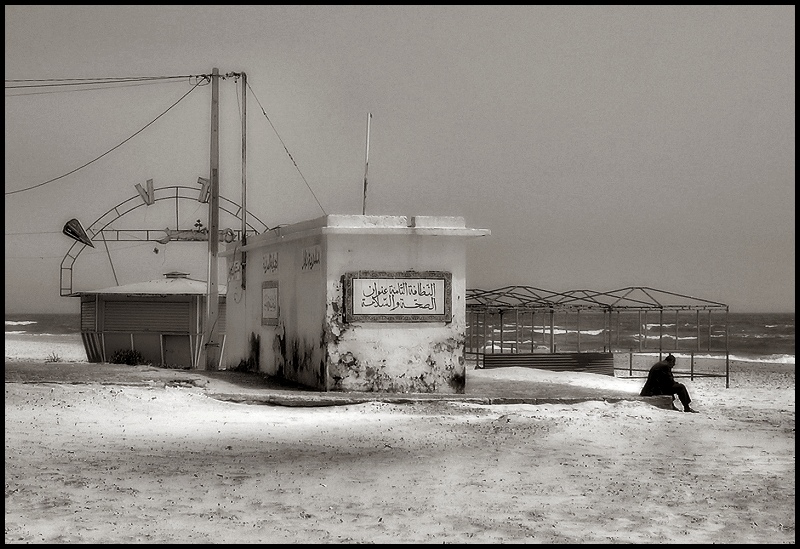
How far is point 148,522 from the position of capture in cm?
789

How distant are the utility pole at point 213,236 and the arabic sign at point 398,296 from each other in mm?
7182

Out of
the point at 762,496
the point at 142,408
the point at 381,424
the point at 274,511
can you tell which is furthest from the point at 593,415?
the point at 274,511

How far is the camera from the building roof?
2806 cm

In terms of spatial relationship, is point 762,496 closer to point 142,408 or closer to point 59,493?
point 59,493

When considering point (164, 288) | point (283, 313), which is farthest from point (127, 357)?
point (283, 313)

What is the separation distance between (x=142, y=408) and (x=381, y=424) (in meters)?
3.43

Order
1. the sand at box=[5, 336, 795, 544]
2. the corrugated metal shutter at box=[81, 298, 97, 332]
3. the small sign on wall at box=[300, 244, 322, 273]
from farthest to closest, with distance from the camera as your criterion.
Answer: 1. the corrugated metal shutter at box=[81, 298, 97, 332]
2. the small sign on wall at box=[300, 244, 322, 273]
3. the sand at box=[5, 336, 795, 544]

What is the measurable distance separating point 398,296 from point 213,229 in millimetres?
8222

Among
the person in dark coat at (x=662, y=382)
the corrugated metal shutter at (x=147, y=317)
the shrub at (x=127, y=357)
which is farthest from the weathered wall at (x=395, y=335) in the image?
the shrub at (x=127, y=357)

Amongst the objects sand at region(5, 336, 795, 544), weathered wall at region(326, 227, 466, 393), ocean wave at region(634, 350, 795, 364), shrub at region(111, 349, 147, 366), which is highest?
weathered wall at region(326, 227, 466, 393)

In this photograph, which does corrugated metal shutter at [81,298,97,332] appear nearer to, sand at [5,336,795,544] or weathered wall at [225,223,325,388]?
weathered wall at [225,223,325,388]

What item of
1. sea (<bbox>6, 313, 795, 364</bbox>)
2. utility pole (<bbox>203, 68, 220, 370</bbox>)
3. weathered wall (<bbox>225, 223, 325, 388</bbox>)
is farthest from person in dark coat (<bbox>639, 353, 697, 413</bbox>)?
sea (<bbox>6, 313, 795, 364</bbox>)

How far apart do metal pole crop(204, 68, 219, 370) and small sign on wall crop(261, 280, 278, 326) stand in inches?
105

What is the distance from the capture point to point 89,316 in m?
28.8
